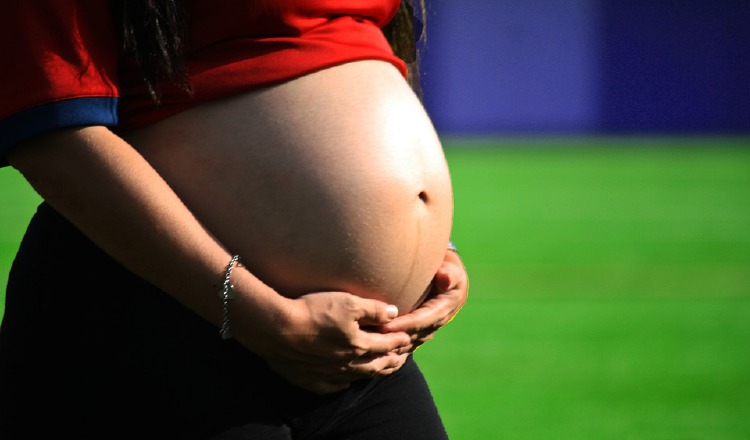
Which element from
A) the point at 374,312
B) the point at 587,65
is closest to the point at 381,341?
the point at 374,312

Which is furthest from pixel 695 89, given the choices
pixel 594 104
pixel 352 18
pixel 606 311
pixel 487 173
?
pixel 352 18

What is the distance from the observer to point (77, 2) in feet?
4.40

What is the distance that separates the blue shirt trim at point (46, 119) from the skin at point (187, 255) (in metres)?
0.02

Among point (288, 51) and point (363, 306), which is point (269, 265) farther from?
point (288, 51)

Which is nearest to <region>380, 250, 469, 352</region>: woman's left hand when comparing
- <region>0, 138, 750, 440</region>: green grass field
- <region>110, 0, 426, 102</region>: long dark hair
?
<region>110, 0, 426, 102</region>: long dark hair

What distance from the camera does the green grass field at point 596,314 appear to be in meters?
4.15

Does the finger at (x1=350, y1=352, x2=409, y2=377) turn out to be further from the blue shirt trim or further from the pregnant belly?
the blue shirt trim

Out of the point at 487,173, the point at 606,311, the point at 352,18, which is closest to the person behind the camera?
the point at 352,18

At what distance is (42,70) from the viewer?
132 centimetres

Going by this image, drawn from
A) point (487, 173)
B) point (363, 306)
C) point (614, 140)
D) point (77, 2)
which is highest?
point (77, 2)

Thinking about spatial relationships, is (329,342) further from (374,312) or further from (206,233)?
(206,233)

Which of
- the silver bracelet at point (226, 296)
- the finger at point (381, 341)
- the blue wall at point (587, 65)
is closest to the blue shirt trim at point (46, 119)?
the silver bracelet at point (226, 296)

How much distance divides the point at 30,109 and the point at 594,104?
66.2ft

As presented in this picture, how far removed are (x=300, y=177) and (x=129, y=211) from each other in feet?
0.82
